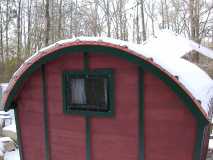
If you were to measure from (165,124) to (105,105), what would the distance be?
88 cm

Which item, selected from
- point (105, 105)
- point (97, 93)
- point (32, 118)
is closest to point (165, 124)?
point (105, 105)

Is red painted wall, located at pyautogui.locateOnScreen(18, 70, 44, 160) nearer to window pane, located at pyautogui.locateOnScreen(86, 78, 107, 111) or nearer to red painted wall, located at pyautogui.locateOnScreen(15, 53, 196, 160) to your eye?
red painted wall, located at pyautogui.locateOnScreen(15, 53, 196, 160)

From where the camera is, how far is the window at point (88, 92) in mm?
4137

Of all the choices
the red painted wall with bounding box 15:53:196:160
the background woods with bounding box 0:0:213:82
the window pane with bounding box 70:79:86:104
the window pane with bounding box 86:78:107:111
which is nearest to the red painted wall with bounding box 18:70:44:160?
the red painted wall with bounding box 15:53:196:160

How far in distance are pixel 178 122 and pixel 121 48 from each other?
1215 millimetres

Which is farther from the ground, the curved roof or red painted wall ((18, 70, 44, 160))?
the curved roof

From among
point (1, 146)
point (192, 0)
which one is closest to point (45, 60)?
point (1, 146)

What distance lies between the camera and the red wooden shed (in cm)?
375

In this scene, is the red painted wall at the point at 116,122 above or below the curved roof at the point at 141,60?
below

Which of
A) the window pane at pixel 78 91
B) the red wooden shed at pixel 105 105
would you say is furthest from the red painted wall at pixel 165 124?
the window pane at pixel 78 91

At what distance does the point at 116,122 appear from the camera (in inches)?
164

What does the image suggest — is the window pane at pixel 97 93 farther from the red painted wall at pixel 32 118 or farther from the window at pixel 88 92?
the red painted wall at pixel 32 118

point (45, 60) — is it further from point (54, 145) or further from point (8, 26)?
Answer: point (8, 26)

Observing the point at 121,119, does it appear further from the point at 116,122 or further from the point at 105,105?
the point at 105,105
